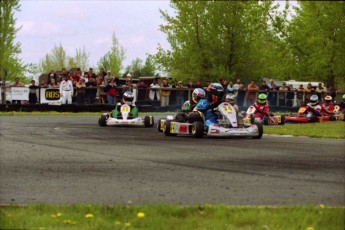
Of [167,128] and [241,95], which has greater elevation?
[241,95]

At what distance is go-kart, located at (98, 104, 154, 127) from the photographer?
811 inches

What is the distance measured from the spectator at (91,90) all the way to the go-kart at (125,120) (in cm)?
829

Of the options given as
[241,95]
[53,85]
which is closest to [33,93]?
[53,85]

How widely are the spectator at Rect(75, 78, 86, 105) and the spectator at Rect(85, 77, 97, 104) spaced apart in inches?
6.7

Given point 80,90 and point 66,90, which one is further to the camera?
point 80,90

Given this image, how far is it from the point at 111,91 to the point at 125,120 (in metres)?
8.60

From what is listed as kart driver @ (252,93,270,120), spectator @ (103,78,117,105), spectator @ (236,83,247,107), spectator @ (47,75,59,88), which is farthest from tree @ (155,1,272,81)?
kart driver @ (252,93,270,120)

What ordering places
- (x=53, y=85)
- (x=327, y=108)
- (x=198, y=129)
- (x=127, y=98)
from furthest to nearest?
(x=53, y=85)
(x=327, y=108)
(x=127, y=98)
(x=198, y=129)

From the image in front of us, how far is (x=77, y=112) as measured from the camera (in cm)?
2911

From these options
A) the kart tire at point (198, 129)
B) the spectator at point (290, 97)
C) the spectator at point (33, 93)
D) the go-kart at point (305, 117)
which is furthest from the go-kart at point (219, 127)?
the spectator at point (290, 97)

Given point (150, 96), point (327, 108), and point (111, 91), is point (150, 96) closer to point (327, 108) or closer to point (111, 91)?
point (111, 91)

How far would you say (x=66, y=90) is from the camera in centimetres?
2806

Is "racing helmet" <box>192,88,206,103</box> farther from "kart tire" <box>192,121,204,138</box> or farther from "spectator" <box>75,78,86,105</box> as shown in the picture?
"spectator" <box>75,78,86,105</box>

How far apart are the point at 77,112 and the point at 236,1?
13.2m
